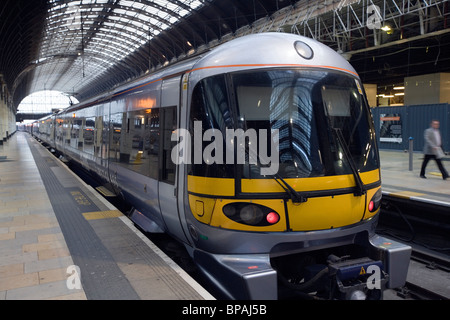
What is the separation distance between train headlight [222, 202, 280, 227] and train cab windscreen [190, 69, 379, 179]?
0.98 feet

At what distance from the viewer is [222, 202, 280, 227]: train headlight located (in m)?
3.88

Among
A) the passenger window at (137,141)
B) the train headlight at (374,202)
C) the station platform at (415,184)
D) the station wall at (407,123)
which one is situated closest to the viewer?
the train headlight at (374,202)

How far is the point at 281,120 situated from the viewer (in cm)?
404

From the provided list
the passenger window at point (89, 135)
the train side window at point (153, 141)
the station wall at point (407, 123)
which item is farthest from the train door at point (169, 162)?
the station wall at point (407, 123)

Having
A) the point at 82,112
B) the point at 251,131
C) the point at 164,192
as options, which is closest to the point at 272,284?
the point at 251,131

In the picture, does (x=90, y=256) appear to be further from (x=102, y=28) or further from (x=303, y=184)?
(x=102, y=28)

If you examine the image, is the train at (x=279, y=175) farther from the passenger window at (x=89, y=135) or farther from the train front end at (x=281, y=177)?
the passenger window at (x=89, y=135)

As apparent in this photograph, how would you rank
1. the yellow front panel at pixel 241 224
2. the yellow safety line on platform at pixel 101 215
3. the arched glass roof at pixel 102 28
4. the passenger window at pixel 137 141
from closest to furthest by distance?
the yellow front panel at pixel 241 224 → the passenger window at pixel 137 141 → the yellow safety line on platform at pixel 101 215 → the arched glass roof at pixel 102 28

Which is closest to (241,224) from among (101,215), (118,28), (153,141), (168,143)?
(168,143)

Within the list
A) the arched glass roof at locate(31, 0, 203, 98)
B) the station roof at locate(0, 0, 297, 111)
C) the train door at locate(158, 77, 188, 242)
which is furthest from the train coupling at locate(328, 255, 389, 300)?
the arched glass roof at locate(31, 0, 203, 98)

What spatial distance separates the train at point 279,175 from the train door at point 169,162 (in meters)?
0.04

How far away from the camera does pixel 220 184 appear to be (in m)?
3.96

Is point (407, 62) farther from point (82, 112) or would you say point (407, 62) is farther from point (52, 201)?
point (52, 201)

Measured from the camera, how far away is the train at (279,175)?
12.8 ft
